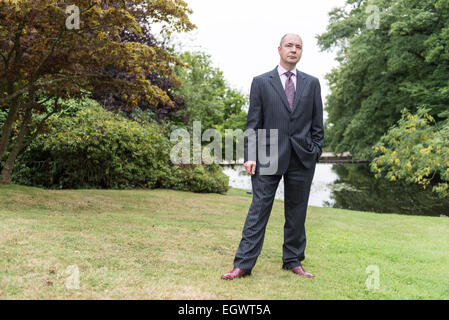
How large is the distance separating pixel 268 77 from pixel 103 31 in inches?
194

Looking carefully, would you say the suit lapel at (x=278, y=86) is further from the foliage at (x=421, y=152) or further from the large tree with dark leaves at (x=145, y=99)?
the foliage at (x=421, y=152)

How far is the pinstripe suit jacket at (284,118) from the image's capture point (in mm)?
3383

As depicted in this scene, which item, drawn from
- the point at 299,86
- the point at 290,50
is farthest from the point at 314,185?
the point at 290,50

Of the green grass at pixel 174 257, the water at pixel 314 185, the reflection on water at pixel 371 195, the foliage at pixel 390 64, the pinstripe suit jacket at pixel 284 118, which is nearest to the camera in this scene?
the green grass at pixel 174 257

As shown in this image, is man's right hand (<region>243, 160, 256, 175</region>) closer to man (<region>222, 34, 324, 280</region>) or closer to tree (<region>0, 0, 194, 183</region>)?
man (<region>222, 34, 324, 280</region>)

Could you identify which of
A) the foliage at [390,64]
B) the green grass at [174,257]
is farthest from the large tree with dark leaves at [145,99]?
the foliage at [390,64]

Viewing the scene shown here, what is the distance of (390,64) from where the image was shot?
19.0 metres

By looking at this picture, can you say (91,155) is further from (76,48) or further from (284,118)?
(284,118)

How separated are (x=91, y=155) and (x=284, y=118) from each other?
26.8 ft

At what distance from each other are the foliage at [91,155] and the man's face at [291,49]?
26.1 feet

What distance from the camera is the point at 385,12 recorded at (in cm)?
1912

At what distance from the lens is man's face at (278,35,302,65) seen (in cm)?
337
